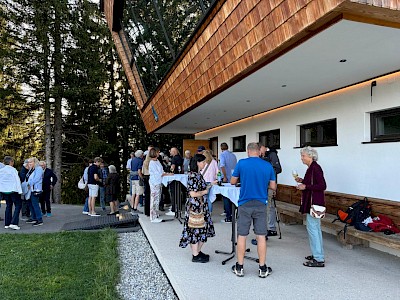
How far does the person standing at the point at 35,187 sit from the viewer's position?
806 centimetres

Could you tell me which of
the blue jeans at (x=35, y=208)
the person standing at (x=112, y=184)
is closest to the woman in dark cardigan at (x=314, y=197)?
the person standing at (x=112, y=184)

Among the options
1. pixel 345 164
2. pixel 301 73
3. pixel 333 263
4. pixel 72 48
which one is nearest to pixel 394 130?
pixel 345 164

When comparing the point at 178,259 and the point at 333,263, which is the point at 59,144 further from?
the point at 333,263

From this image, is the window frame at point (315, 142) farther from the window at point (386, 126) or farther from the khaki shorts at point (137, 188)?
the khaki shorts at point (137, 188)

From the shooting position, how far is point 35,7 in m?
14.5

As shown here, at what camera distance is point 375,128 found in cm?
550

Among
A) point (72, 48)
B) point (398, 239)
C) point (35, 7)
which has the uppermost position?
point (35, 7)

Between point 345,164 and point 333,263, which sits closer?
point 333,263

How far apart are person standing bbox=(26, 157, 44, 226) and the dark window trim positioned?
23.6 ft

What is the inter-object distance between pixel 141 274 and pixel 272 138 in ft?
18.4

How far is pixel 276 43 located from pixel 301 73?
1299 millimetres

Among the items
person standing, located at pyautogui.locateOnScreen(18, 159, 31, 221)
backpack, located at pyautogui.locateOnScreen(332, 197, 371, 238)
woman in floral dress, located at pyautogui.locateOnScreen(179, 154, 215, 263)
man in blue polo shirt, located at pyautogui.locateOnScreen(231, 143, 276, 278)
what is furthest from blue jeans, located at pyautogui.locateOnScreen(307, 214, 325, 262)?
person standing, located at pyautogui.locateOnScreen(18, 159, 31, 221)

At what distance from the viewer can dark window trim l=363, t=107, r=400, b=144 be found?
5.07m

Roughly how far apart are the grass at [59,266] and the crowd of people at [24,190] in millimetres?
950
